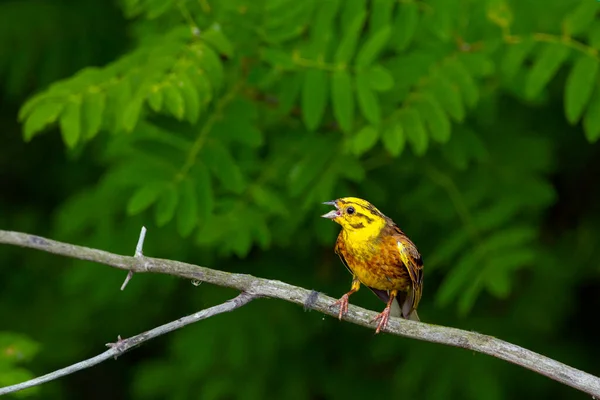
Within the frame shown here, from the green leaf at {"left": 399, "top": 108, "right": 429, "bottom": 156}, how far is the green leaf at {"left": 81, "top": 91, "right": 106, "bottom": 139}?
1.44m

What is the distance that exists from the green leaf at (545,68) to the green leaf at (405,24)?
639mm

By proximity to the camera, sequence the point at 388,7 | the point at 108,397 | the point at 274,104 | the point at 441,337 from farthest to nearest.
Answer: the point at 108,397
the point at 274,104
the point at 388,7
the point at 441,337

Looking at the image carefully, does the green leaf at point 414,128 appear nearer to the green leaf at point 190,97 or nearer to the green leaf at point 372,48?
the green leaf at point 372,48

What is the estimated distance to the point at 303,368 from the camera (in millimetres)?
6254

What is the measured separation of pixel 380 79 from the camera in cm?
449

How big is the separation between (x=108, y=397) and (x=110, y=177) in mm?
3591

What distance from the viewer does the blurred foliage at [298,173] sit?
4.57 meters

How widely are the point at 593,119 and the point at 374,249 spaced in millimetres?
1558

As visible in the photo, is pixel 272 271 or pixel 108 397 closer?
pixel 272 271

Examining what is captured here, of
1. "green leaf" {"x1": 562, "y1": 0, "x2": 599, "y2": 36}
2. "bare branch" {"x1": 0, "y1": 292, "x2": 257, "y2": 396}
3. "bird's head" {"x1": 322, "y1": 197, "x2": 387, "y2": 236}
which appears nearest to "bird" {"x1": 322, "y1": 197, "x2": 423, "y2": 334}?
"bird's head" {"x1": 322, "y1": 197, "x2": 387, "y2": 236}

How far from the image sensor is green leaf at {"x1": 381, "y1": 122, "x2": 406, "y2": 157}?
4.44m

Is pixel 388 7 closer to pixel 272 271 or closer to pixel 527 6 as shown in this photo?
pixel 527 6

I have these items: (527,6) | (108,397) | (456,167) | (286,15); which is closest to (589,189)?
(456,167)

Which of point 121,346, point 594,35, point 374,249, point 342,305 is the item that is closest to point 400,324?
point 342,305
